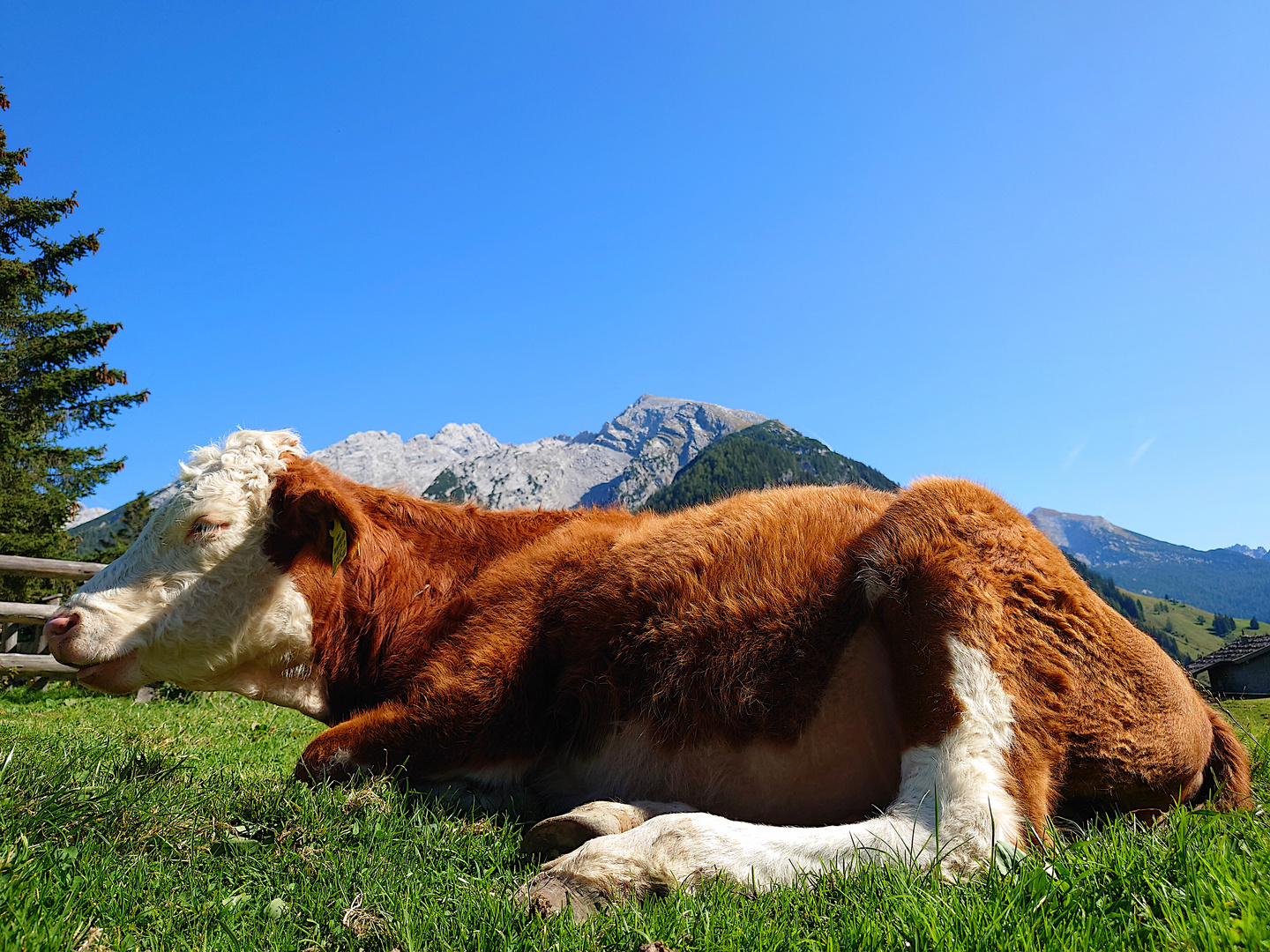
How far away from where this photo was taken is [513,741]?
3885mm

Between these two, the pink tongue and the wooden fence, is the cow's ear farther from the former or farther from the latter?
the wooden fence

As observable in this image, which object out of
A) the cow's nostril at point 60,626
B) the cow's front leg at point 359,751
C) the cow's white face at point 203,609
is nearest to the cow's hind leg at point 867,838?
the cow's front leg at point 359,751

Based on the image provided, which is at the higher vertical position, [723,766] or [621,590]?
[621,590]

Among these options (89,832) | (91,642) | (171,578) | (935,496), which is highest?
(935,496)

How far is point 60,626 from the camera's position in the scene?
438 centimetres

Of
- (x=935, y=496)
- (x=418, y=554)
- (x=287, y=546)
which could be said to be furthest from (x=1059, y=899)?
(x=287, y=546)

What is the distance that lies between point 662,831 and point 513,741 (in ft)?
4.13

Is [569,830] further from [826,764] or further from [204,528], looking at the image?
[204,528]

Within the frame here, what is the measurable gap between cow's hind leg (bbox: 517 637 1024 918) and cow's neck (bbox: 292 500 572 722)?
200cm

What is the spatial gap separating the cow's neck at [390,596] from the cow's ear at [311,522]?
8 cm

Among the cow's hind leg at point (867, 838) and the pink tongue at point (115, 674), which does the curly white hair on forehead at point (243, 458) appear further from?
the cow's hind leg at point (867, 838)

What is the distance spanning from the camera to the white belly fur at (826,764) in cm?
348

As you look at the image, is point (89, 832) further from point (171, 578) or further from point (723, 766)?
point (723, 766)

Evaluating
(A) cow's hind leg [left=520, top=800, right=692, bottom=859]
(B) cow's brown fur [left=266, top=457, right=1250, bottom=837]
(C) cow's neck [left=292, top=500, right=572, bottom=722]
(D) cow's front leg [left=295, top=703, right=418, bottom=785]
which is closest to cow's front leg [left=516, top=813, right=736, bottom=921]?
(A) cow's hind leg [left=520, top=800, right=692, bottom=859]
